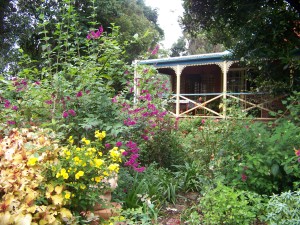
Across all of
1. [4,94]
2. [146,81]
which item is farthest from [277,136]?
[4,94]

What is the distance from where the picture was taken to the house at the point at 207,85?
35.3ft

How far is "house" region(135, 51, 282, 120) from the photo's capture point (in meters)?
10.8

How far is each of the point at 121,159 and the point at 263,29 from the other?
4.03 meters

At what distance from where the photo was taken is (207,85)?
1534 cm

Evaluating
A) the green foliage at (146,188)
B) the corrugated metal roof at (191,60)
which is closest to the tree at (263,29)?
the green foliage at (146,188)

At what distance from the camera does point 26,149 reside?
2.35m

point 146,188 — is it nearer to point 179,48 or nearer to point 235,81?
point 235,81

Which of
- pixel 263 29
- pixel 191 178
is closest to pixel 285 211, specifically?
pixel 191 178

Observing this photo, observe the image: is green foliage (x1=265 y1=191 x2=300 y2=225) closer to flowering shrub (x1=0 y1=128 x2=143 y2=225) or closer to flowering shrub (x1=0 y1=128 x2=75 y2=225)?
flowering shrub (x1=0 y1=128 x2=143 y2=225)

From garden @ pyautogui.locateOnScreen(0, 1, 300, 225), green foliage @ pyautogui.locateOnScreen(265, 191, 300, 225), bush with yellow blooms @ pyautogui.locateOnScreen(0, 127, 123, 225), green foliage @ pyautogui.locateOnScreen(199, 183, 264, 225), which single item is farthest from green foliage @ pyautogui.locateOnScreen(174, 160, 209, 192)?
bush with yellow blooms @ pyautogui.locateOnScreen(0, 127, 123, 225)

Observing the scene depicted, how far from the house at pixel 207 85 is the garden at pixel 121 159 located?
5496 millimetres

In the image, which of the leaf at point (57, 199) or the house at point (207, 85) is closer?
the leaf at point (57, 199)

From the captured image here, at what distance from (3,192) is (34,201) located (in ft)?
0.68

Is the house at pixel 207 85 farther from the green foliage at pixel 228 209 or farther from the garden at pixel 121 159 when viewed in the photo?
the green foliage at pixel 228 209
